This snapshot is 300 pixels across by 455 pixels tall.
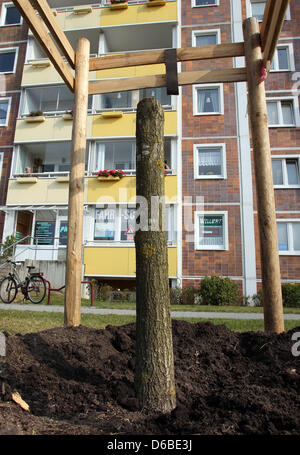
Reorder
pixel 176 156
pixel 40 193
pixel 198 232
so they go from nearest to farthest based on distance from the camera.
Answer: pixel 198 232
pixel 176 156
pixel 40 193

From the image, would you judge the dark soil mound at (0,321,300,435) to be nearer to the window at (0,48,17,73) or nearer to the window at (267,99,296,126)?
the window at (267,99,296,126)

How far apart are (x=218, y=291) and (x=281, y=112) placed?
31.3 ft

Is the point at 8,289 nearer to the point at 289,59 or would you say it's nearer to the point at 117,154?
the point at 117,154

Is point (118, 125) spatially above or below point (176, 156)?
above

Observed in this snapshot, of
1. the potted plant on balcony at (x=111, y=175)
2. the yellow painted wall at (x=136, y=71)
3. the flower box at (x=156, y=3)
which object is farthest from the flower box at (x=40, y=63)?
the potted plant on balcony at (x=111, y=175)

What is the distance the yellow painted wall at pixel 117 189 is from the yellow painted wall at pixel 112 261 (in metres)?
2.39

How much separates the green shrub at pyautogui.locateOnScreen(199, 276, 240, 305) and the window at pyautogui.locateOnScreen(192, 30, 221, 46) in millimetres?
12548

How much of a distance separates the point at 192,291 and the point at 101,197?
6048 millimetres

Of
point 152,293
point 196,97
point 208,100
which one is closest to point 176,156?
point 196,97

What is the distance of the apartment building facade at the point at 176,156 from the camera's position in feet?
48.9

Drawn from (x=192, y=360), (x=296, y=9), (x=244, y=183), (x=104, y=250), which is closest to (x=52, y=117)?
(x=104, y=250)

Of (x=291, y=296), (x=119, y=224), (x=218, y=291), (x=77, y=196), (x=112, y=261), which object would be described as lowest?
(x=291, y=296)

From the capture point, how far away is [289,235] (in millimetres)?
15070

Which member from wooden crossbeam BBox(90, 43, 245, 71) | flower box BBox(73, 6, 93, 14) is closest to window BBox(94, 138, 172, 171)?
flower box BBox(73, 6, 93, 14)
